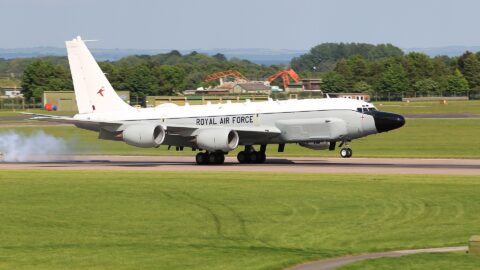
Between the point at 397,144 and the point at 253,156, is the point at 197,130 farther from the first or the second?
the point at 397,144

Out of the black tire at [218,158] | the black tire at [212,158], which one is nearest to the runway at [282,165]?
the black tire at [218,158]

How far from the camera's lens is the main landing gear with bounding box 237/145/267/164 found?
215ft

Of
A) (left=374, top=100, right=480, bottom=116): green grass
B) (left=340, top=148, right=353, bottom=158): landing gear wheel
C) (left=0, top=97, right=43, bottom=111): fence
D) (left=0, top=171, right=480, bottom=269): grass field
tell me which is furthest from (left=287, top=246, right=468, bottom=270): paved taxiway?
(left=0, top=97, right=43, bottom=111): fence

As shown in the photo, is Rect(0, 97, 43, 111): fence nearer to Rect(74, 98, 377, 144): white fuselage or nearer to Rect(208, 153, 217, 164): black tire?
Rect(74, 98, 377, 144): white fuselage

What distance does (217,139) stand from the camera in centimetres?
6225

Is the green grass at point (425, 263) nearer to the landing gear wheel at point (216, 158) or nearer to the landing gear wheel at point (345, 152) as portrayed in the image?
the landing gear wheel at point (216, 158)

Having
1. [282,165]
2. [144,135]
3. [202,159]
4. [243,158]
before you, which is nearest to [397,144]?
[243,158]

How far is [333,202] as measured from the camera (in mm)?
42438

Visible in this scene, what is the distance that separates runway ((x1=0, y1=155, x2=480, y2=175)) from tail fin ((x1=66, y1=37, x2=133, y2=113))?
12.2 feet

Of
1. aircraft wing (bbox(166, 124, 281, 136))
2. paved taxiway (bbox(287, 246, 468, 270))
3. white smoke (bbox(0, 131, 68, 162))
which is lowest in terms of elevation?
white smoke (bbox(0, 131, 68, 162))

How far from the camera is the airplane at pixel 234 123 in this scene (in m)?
62.7

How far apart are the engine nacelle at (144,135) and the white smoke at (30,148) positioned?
1066 centimetres

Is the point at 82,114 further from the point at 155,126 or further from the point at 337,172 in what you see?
the point at 337,172

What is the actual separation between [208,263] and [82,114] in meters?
40.1
